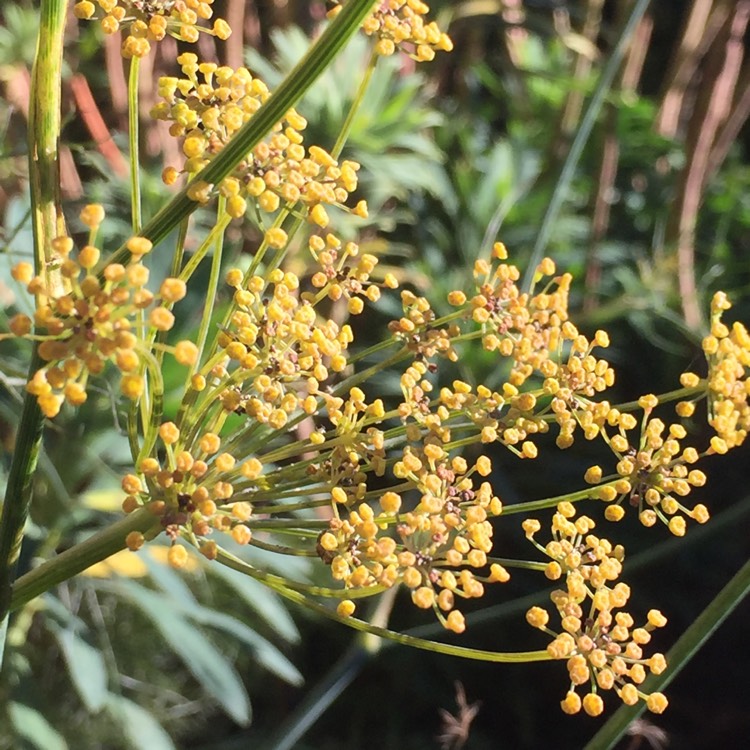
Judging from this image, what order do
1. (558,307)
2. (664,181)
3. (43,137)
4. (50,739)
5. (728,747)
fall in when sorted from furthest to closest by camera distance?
(664,181), (728,747), (50,739), (558,307), (43,137)

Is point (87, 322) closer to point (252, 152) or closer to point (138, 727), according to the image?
point (252, 152)

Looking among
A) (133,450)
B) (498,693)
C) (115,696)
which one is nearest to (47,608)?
(115,696)

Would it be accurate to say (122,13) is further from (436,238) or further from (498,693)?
(498,693)

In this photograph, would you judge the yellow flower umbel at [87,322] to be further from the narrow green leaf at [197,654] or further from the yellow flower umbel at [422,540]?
the narrow green leaf at [197,654]

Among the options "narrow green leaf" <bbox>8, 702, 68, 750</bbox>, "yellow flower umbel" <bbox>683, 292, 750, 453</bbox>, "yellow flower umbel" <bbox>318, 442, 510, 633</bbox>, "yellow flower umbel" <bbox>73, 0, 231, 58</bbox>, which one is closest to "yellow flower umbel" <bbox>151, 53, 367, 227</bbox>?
"yellow flower umbel" <bbox>73, 0, 231, 58</bbox>

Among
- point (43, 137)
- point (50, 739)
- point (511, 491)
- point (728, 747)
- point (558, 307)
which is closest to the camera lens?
point (43, 137)
